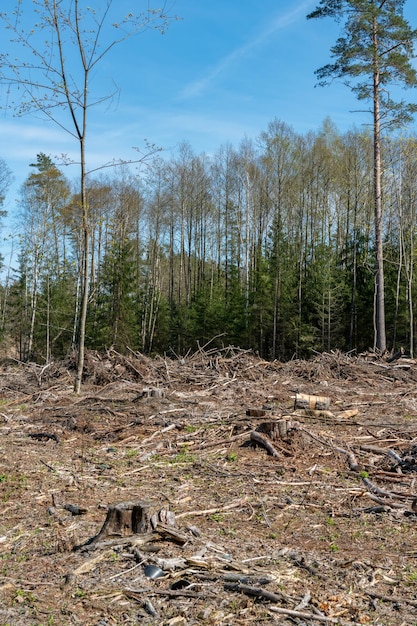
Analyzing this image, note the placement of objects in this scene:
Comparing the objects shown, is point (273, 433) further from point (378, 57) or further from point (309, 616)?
point (378, 57)

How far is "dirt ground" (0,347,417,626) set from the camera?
3424 millimetres

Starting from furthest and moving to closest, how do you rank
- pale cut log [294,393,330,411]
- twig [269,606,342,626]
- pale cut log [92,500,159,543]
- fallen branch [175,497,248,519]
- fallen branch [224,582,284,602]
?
pale cut log [294,393,330,411] < fallen branch [175,497,248,519] < pale cut log [92,500,159,543] < fallen branch [224,582,284,602] < twig [269,606,342,626]

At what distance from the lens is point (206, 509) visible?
5.11 meters

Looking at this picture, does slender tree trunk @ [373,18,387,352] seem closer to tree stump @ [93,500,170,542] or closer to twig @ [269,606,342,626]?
tree stump @ [93,500,170,542]

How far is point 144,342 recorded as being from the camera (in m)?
38.4

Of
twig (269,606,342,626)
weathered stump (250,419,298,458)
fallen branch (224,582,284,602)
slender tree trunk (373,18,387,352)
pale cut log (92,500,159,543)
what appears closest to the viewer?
twig (269,606,342,626)

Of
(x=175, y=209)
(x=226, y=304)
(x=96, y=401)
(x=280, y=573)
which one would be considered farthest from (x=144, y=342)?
(x=280, y=573)

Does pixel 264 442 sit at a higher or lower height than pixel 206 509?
higher

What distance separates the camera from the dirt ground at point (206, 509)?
342 cm

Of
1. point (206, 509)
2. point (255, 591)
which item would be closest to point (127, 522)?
point (206, 509)

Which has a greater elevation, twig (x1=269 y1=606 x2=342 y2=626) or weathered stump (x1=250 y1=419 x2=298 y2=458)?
weathered stump (x1=250 y1=419 x2=298 y2=458)

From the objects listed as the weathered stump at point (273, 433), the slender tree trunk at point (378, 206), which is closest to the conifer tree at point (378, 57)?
the slender tree trunk at point (378, 206)

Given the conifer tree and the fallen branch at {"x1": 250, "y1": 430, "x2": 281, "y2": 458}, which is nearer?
the fallen branch at {"x1": 250, "y1": 430, "x2": 281, "y2": 458}

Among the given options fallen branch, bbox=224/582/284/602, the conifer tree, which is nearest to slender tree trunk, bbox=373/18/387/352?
the conifer tree
